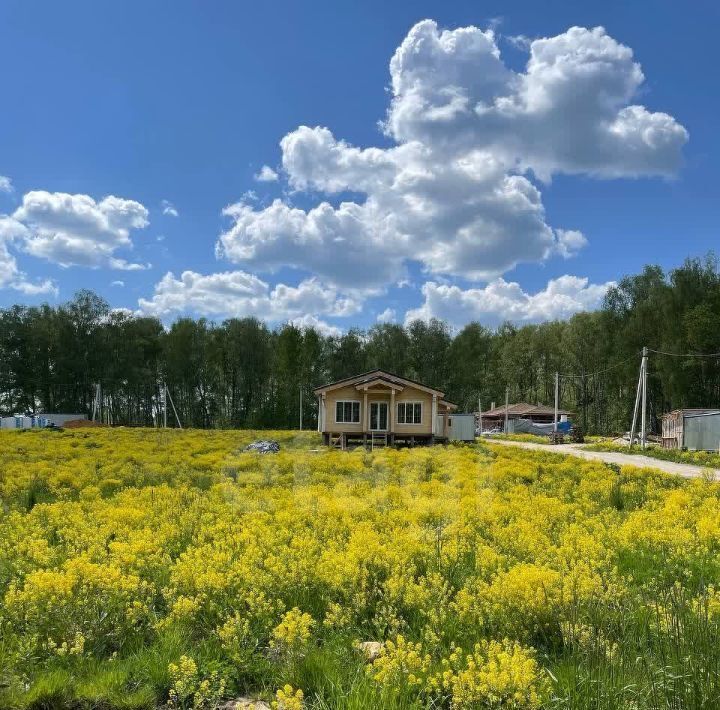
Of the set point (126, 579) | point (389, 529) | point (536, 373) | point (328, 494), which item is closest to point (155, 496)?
point (328, 494)

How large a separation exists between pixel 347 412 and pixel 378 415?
1.83 m

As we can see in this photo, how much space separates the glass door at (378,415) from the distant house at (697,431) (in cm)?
1718

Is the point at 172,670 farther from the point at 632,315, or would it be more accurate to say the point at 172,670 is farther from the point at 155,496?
the point at 632,315

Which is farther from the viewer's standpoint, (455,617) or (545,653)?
(455,617)

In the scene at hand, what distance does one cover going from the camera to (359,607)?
5.58 m

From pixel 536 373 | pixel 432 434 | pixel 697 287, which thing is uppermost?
pixel 697 287

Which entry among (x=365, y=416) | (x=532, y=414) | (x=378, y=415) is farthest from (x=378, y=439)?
(x=532, y=414)

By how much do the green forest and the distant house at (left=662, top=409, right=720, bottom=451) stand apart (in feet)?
69.8

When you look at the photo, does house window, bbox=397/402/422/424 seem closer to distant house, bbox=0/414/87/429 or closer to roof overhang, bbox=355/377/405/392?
roof overhang, bbox=355/377/405/392

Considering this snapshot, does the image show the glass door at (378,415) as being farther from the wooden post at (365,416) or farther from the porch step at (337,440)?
the porch step at (337,440)

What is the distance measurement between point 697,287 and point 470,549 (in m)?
51.8

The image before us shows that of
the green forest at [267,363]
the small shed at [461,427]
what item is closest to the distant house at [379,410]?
the small shed at [461,427]

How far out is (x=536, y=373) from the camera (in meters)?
80.5

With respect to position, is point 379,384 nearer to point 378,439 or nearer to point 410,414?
point 410,414
